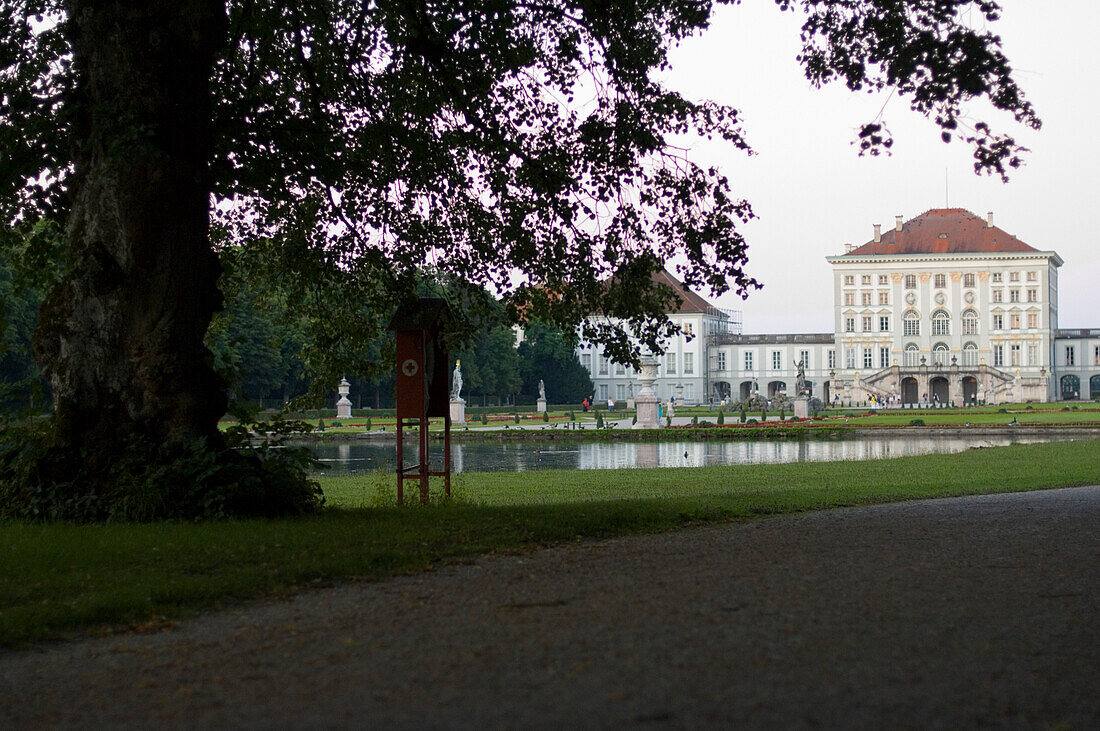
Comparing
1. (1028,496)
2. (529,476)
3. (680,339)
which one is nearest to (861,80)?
(1028,496)

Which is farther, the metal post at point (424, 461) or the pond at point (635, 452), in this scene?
the pond at point (635, 452)

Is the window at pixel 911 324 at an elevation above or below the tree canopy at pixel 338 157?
above

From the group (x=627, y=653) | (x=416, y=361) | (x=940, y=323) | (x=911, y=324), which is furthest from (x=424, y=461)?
(x=940, y=323)

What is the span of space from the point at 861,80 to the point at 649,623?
5855 millimetres

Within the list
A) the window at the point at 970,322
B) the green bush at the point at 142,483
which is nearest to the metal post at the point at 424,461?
the green bush at the point at 142,483

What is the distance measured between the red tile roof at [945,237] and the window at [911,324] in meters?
4.72

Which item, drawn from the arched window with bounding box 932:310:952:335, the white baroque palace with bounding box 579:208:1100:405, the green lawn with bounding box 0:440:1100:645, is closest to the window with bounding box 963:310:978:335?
the white baroque palace with bounding box 579:208:1100:405

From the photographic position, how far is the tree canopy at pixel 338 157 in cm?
786

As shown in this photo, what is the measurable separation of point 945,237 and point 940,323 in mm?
6567

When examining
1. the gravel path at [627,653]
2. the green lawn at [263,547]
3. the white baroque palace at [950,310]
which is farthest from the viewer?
the white baroque palace at [950,310]

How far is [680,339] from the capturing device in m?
86.7

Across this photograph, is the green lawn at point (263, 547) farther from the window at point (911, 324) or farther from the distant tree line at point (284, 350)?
the window at point (911, 324)

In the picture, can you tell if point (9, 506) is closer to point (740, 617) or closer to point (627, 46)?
point (740, 617)

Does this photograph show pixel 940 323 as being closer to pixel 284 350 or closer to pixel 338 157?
pixel 284 350
